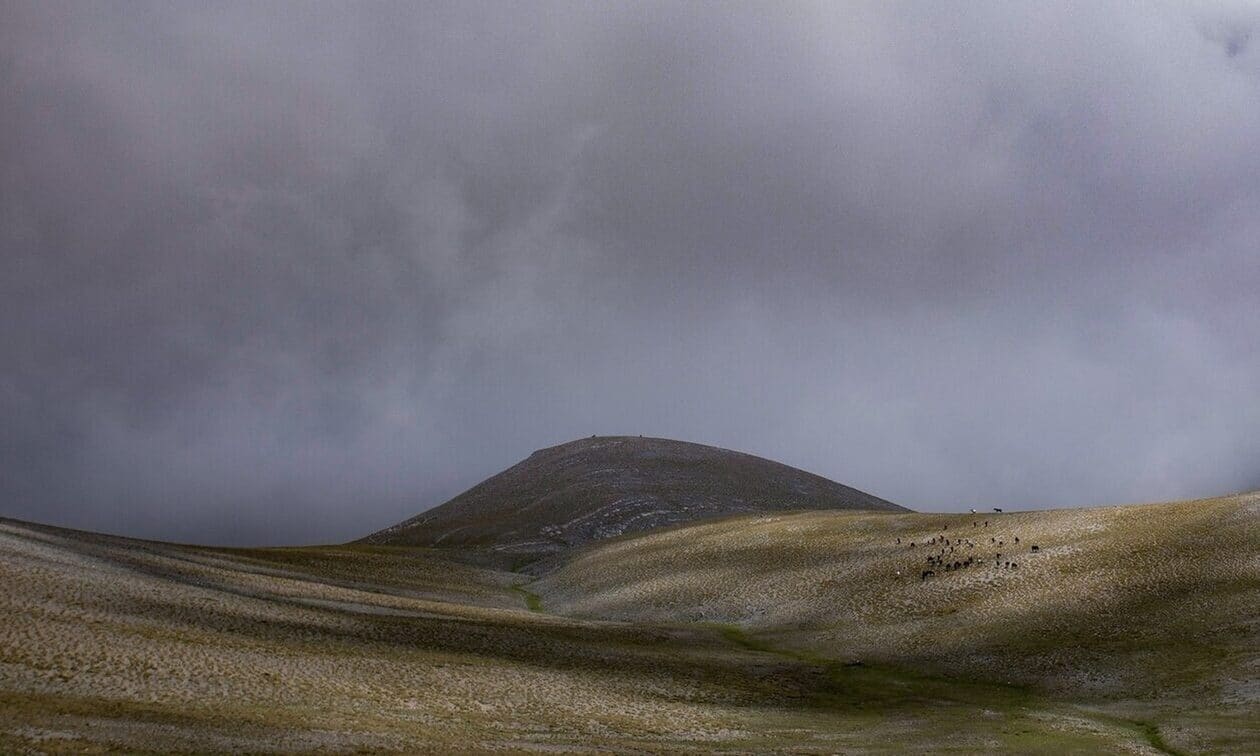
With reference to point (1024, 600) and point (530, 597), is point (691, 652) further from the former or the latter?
point (530, 597)

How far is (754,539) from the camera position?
273 feet

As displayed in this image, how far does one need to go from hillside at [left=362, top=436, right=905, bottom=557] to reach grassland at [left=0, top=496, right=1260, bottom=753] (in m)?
44.4

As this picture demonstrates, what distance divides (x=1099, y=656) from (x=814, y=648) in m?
14.9

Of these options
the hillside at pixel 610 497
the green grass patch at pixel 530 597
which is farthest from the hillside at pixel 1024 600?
the hillside at pixel 610 497

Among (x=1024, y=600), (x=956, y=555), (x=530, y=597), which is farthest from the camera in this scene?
(x=530, y=597)

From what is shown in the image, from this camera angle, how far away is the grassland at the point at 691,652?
96.0 feet

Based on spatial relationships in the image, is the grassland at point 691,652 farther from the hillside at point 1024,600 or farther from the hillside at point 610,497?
the hillside at point 610,497

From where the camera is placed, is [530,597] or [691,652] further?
[530,597]

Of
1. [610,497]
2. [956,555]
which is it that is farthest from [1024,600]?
[610,497]

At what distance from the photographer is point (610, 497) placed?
13100 centimetres

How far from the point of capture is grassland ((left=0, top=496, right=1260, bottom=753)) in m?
29.2

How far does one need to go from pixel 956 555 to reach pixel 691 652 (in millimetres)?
23153

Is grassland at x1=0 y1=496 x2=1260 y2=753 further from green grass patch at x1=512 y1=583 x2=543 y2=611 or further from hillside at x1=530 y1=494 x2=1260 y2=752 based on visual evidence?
green grass patch at x1=512 y1=583 x2=543 y2=611

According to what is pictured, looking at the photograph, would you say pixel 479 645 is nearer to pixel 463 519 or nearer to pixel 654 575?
pixel 654 575
